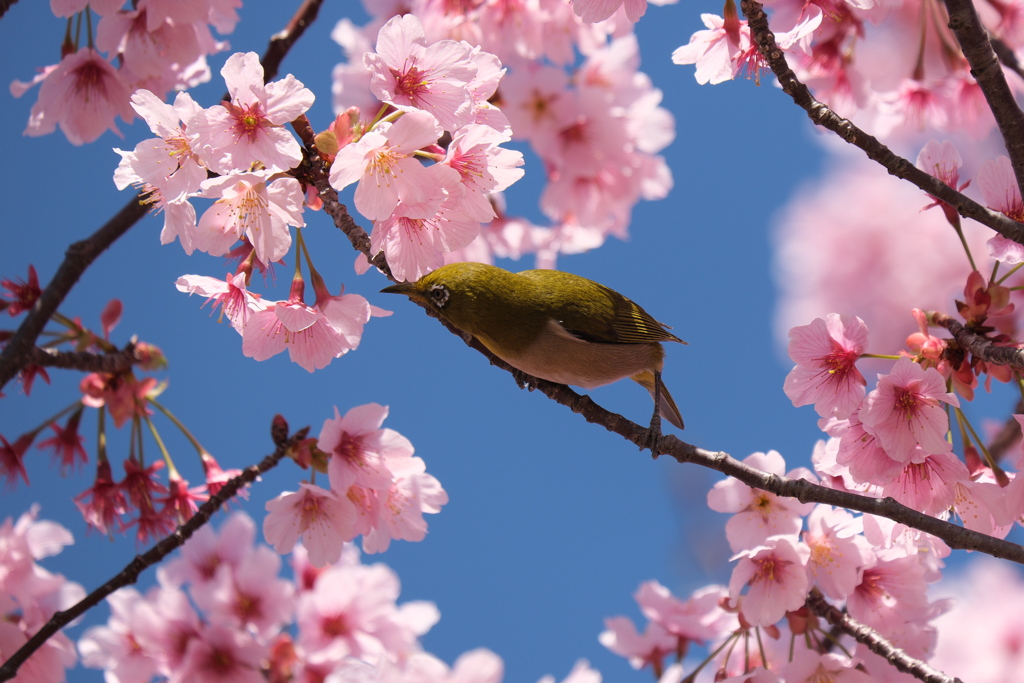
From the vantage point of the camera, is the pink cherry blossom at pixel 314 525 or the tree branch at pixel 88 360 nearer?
the pink cherry blossom at pixel 314 525

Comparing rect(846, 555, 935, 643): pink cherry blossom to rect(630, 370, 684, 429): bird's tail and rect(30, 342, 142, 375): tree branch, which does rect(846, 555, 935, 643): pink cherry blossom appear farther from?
rect(30, 342, 142, 375): tree branch

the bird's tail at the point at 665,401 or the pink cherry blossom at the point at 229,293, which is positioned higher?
the bird's tail at the point at 665,401

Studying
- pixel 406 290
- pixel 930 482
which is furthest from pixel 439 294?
pixel 930 482

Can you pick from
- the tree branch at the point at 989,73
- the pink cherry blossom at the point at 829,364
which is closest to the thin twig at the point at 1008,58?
the tree branch at the point at 989,73

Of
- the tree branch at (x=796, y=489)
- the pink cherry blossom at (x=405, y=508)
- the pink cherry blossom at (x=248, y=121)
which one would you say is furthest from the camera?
the pink cherry blossom at (x=405, y=508)

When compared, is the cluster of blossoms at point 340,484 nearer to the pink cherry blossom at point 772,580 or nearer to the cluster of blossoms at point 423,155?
the cluster of blossoms at point 423,155

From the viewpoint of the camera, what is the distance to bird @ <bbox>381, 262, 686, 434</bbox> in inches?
61.7

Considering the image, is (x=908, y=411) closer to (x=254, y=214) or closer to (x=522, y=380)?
(x=522, y=380)

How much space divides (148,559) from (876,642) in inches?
58.9

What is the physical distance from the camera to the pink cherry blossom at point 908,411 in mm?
1228

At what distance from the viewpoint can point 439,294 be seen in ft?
5.14

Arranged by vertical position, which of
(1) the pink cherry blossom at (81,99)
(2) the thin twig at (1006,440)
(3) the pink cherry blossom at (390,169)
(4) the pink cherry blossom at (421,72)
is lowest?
(3) the pink cherry blossom at (390,169)

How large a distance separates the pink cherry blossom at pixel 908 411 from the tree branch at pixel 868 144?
0.82 ft

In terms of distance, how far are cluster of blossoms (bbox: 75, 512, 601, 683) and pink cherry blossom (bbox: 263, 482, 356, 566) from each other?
423 millimetres
